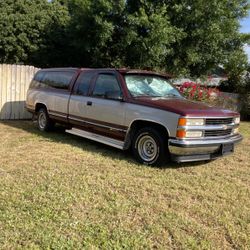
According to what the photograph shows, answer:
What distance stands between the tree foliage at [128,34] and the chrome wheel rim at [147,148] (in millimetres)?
7205

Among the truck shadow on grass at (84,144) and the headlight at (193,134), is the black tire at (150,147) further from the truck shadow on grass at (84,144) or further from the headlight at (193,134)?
the headlight at (193,134)

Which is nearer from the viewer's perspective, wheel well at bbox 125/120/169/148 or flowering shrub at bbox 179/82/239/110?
wheel well at bbox 125/120/169/148

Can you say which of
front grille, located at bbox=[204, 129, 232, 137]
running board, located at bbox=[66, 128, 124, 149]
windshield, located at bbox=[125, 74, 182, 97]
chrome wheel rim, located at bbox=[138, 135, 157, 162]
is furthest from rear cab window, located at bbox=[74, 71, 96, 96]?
front grille, located at bbox=[204, 129, 232, 137]

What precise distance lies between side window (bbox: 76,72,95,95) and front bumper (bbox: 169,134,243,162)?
2.73 m

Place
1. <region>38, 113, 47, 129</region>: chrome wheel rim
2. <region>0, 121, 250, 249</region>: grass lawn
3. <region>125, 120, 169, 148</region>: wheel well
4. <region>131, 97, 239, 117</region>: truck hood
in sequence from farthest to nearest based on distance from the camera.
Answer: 1. <region>38, 113, 47, 129</region>: chrome wheel rim
2. <region>125, 120, 169, 148</region>: wheel well
3. <region>131, 97, 239, 117</region>: truck hood
4. <region>0, 121, 250, 249</region>: grass lawn

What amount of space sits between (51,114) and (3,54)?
1002 centimetres

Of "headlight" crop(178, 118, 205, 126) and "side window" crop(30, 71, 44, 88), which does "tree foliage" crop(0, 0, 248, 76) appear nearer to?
"side window" crop(30, 71, 44, 88)

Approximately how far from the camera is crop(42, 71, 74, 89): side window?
8691 mm

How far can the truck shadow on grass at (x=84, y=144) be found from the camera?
22.5 feet

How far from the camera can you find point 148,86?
7.44 m

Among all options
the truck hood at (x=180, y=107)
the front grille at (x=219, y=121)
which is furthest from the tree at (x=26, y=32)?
the front grille at (x=219, y=121)

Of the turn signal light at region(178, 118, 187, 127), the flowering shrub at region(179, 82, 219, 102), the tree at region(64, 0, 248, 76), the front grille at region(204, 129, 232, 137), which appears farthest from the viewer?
the tree at region(64, 0, 248, 76)

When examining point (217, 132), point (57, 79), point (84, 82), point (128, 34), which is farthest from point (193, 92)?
point (217, 132)

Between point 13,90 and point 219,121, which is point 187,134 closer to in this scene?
point 219,121
